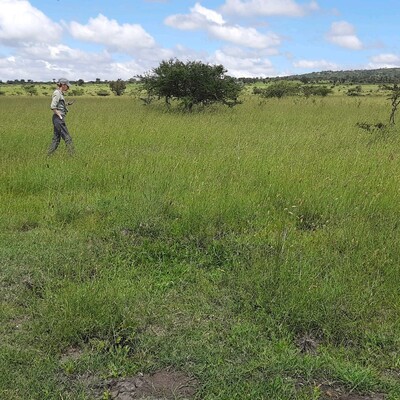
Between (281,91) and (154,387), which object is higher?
(281,91)

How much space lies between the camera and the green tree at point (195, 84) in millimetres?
20688

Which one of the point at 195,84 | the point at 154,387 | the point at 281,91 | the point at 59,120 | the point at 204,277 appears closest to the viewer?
the point at 154,387

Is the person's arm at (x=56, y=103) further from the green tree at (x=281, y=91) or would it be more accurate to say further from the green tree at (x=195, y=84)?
the green tree at (x=281, y=91)

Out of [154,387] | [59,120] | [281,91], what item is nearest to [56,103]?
[59,120]

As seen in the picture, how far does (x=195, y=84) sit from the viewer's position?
68.3ft

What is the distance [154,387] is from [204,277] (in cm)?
152

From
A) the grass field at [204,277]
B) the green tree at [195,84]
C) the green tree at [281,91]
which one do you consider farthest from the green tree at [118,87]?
the grass field at [204,277]

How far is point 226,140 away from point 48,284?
8.24 meters

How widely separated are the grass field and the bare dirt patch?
0.12 feet

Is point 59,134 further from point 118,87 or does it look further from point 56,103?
point 118,87

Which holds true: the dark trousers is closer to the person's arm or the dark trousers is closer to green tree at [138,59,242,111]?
the person's arm

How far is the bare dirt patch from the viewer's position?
105 inches

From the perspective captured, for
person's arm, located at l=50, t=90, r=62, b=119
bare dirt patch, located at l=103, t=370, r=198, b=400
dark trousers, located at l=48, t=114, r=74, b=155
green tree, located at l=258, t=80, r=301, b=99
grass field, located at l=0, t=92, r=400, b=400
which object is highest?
green tree, located at l=258, t=80, r=301, b=99

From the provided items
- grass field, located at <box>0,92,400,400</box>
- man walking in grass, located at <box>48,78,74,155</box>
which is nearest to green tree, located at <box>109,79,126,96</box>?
man walking in grass, located at <box>48,78,74,155</box>
